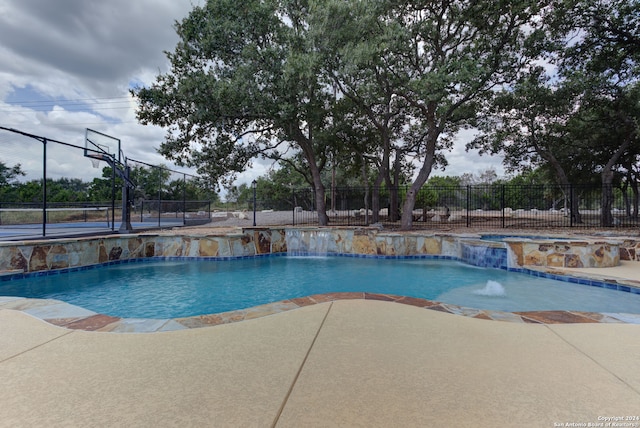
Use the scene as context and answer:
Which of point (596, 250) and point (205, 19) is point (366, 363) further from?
point (205, 19)

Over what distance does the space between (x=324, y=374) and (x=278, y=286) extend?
4093 millimetres

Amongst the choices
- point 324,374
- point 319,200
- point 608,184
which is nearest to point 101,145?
point 319,200

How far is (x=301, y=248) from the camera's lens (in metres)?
9.34

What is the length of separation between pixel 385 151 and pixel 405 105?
2.45m

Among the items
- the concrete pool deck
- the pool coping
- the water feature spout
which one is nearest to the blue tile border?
the water feature spout

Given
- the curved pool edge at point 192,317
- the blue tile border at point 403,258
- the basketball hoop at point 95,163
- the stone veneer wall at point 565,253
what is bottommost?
the blue tile border at point 403,258

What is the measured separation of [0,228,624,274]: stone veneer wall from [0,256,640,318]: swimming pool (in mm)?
328

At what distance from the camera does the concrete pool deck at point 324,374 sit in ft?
4.97

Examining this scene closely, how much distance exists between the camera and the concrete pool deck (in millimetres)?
1515

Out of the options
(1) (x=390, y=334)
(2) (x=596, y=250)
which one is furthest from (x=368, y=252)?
(1) (x=390, y=334)

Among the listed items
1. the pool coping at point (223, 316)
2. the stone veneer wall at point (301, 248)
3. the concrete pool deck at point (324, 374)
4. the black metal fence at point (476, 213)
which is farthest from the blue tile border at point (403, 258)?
the black metal fence at point (476, 213)

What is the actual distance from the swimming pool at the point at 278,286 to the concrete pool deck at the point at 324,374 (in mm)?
1883

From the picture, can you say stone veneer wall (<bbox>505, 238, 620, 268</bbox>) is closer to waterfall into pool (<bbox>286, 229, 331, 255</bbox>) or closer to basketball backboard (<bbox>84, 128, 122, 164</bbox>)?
waterfall into pool (<bbox>286, 229, 331, 255</bbox>)

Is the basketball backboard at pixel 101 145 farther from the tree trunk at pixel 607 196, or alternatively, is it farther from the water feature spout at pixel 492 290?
the tree trunk at pixel 607 196
